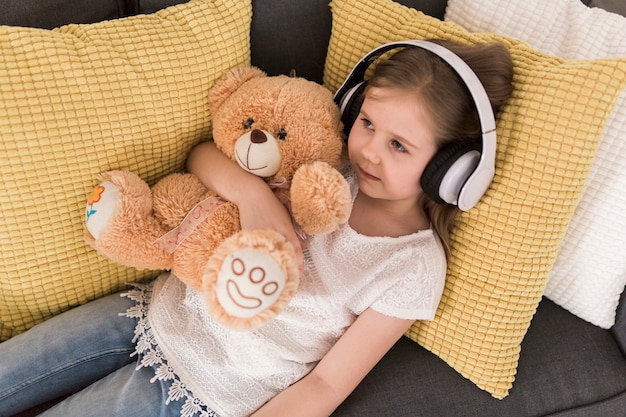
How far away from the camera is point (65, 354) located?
1.03m

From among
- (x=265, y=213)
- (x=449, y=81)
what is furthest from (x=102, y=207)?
(x=449, y=81)

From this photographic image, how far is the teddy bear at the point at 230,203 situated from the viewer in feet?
2.87

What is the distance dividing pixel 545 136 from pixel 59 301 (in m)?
0.96

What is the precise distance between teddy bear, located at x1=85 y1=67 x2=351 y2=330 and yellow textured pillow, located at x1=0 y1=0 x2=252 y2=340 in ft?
0.17

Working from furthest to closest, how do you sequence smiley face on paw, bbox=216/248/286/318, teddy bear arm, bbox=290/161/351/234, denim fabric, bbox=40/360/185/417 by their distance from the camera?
denim fabric, bbox=40/360/185/417 < teddy bear arm, bbox=290/161/351/234 < smiley face on paw, bbox=216/248/286/318

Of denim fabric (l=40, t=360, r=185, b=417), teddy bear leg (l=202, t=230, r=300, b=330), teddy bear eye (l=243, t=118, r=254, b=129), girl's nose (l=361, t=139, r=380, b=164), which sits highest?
teddy bear eye (l=243, t=118, r=254, b=129)

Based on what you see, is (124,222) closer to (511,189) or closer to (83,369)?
(83,369)

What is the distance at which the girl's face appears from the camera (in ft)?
3.01

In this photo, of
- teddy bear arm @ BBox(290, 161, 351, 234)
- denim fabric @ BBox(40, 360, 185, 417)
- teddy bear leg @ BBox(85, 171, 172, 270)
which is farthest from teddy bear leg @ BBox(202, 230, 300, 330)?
denim fabric @ BBox(40, 360, 185, 417)

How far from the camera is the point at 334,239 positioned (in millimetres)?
1035

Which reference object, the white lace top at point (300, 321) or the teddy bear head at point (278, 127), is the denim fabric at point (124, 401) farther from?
the teddy bear head at point (278, 127)

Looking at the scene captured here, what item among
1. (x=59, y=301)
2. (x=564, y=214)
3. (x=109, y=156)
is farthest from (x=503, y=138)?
(x=59, y=301)

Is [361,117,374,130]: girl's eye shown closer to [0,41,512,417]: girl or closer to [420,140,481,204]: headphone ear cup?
[0,41,512,417]: girl

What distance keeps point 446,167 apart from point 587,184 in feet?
1.17
